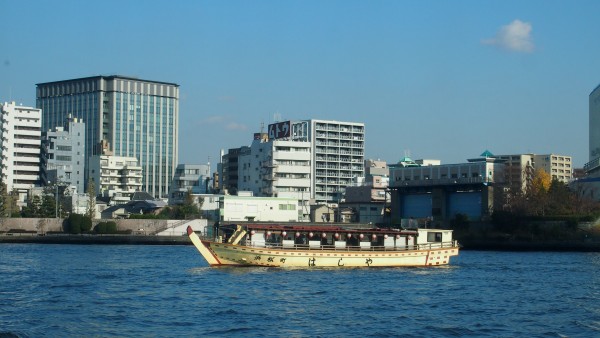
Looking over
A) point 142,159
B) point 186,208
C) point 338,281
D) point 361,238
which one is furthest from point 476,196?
point 142,159

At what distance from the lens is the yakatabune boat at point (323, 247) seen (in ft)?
176

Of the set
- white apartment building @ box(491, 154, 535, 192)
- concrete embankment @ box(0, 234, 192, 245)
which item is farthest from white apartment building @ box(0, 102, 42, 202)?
white apartment building @ box(491, 154, 535, 192)

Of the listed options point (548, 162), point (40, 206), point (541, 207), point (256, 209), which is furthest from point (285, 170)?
point (548, 162)

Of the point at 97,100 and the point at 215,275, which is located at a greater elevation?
the point at 97,100

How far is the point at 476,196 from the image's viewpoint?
358 ft

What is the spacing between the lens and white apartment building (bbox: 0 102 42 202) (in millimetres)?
140625

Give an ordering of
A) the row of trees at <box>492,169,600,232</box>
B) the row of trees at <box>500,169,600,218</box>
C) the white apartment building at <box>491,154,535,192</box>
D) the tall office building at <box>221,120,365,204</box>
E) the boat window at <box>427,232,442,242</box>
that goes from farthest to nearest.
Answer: the tall office building at <box>221,120,365,204</box> < the white apartment building at <box>491,154,535,192</box> < the row of trees at <box>500,169,600,218</box> < the row of trees at <box>492,169,600,232</box> < the boat window at <box>427,232,442,242</box>

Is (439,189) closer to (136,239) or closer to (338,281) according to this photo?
(136,239)

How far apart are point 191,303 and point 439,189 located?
259 feet

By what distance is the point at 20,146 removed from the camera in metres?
142

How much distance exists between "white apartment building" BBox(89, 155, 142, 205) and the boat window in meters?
95.7

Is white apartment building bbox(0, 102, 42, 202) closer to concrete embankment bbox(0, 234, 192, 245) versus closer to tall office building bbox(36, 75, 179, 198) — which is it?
tall office building bbox(36, 75, 179, 198)

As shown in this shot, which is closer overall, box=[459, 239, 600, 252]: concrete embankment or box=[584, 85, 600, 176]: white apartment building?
box=[459, 239, 600, 252]: concrete embankment

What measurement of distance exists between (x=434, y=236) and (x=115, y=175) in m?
100
